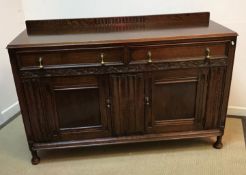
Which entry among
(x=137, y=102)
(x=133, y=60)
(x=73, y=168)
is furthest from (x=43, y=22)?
(x=73, y=168)

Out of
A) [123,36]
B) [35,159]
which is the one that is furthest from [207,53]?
[35,159]

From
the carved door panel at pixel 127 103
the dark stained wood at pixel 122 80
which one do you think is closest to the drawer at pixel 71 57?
the dark stained wood at pixel 122 80

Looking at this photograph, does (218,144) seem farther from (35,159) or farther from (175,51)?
(35,159)

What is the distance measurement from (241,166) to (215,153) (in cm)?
19

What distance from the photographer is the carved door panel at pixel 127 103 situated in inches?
62.5

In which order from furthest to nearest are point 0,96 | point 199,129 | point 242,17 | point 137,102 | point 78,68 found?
point 0,96, point 242,17, point 199,129, point 137,102, point 78,68

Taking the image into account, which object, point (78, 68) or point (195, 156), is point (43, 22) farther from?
point (195, 156)

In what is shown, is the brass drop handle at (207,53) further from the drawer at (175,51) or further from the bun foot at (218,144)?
the bun foot at (218,144)

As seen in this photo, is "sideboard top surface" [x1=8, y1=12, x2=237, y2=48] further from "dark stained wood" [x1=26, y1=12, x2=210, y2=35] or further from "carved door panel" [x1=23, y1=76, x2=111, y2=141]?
"carved door panel" [x1=23, y1=76, x2=111, y2=141]

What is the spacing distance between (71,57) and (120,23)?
0.52 meters

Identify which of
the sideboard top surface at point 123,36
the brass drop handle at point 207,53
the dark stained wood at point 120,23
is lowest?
the brass drop handle at point 207,53

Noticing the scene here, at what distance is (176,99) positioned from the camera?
1.67 meters

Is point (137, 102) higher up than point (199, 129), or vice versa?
point (137, 102)

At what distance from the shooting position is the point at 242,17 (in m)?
1.96
